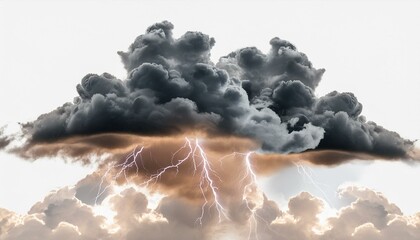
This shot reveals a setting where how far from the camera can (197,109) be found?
5722 cm

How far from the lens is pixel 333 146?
5997cm

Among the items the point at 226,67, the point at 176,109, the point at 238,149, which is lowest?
the point at 238,149

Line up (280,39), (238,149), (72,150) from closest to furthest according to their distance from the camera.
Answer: (72,150)
(238,149)
(280,39)

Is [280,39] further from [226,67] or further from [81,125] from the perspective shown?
[81,125]

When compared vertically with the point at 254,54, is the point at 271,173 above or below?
below

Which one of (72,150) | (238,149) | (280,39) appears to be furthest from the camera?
(280,39)

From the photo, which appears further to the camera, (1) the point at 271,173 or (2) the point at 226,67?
(2) the point at 226,67

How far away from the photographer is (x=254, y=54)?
63875 millimetres

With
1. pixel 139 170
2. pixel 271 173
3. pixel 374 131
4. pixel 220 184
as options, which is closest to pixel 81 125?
pixel 139 170

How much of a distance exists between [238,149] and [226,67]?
1156cm

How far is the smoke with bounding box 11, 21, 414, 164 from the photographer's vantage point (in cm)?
5550

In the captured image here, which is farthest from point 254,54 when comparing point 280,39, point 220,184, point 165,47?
point 220,184

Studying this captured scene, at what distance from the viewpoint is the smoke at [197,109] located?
55500mm

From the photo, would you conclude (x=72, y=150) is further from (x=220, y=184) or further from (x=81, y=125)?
(x=220, y=184)
